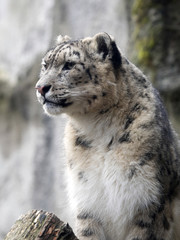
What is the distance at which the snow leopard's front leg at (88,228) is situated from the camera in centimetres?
531

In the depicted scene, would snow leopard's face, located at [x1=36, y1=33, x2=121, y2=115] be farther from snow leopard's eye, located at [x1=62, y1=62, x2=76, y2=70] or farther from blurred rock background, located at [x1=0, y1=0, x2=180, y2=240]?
blurred rock background, located at [x1=0, y1=0, x2=180, y2=240]

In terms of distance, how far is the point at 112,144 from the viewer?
5.27m

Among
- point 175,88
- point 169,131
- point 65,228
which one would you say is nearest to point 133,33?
point 175,88

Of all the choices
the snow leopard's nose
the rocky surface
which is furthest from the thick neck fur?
the rocky surface

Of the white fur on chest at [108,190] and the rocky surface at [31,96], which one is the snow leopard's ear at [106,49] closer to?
the white fur on chest at [108,190]

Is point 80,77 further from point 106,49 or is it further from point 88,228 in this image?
point 88,228

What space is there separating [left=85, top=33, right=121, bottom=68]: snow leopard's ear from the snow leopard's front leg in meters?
1.52

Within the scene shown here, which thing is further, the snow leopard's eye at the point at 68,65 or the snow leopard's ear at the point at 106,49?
the snow leopard's ear at the point at 106,49

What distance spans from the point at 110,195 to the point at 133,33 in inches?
164

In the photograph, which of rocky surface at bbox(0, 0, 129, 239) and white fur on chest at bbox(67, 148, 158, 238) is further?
rocky surface at bbox(0, 0, 129, 239)

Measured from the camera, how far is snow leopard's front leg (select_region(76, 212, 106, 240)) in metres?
5.31

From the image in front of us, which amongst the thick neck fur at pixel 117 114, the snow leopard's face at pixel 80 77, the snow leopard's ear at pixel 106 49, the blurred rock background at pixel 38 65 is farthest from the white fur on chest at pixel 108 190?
the blurred rock background at pixel 38 65

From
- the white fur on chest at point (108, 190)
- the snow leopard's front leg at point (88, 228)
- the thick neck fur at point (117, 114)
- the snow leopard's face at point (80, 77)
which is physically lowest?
the snow leopard's front leg at point (88, 228)

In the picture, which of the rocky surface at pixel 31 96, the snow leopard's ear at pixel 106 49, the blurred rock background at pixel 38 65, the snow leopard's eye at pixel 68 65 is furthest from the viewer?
the rocky surface at pixel 31 96
